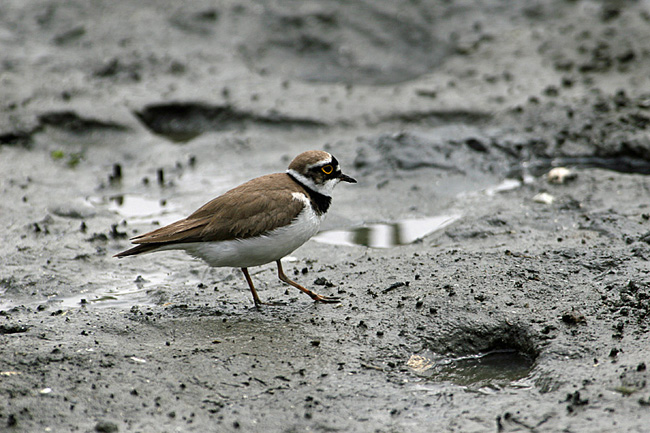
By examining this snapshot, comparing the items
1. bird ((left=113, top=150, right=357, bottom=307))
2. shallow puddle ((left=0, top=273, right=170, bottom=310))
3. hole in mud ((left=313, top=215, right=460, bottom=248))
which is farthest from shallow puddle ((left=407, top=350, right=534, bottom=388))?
shallow puddle ((left=0, top=273, right=170, bottom=310))

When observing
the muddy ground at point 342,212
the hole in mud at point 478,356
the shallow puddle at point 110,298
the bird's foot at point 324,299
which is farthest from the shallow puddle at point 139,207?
the hole in mud at point 478,356

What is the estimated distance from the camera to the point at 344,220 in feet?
25.3

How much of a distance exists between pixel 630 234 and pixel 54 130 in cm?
793

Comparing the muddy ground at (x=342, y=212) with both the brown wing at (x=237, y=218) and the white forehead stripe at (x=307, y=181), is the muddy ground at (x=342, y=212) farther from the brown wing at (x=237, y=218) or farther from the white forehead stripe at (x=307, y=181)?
the white forehead stripe at (x=307, y=181)

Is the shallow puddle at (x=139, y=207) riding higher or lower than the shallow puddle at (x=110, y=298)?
higher

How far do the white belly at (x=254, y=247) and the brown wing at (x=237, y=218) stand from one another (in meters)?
0.05

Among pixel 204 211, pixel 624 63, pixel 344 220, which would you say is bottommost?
pixel 344 220

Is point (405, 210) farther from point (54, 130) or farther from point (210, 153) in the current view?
point (54, 130)

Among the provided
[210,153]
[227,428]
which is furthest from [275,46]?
[227,428]

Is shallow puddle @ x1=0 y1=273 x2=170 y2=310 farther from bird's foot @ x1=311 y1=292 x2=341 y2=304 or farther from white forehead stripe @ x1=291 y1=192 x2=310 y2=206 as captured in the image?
white forehead stripe @ x1=291 y1=192 x2=310 y2=206

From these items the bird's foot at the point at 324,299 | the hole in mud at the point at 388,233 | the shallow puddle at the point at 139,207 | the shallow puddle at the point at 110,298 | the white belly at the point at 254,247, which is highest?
the white belly at the point at 254,247

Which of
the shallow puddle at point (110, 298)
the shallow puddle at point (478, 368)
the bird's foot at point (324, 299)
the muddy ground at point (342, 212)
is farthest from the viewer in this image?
the shallow puddle at point (110, 298)

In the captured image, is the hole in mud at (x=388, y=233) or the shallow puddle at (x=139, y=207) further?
the shallow puddle at (x=139, y=207)

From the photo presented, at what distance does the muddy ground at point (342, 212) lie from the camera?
14.2 ft
